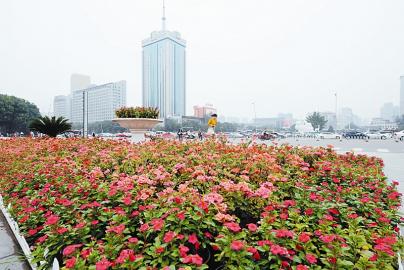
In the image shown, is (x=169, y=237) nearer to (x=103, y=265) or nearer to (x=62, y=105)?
(x=103, y=265)

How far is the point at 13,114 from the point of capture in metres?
43.2

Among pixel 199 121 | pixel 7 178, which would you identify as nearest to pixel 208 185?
pixel 7 178

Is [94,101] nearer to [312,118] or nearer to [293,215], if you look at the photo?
[312,118]

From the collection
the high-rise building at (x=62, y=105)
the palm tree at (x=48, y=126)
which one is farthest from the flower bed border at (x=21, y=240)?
the high-rise building at (x=62, y=105)

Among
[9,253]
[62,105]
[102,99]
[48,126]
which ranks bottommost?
[9,253]

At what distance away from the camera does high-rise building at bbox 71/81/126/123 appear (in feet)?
245

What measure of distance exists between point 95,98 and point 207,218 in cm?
8372

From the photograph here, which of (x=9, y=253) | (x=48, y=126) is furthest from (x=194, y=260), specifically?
(x=48, y=126)

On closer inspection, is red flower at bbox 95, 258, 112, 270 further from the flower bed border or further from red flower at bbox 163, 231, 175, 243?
the flower bed border

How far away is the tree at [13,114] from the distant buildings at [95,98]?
27042 mm

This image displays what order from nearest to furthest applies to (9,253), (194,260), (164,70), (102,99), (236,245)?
(194,260), (236,245), (9,253), (102,99), (164,70)

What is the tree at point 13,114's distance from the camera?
4188 centimetres

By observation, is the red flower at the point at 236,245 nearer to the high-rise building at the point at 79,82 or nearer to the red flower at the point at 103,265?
the red flower at the point at 103,265

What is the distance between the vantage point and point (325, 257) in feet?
5.67
